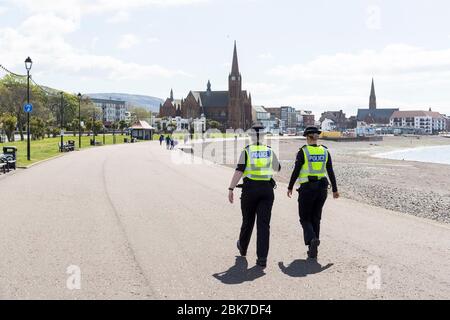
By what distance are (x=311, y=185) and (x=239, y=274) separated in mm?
1742

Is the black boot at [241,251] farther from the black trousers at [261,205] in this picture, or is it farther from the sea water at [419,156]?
the sea water at [419,156]

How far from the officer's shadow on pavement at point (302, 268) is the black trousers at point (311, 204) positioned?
359 mm

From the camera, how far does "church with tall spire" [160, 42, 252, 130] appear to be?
177125 millimetres

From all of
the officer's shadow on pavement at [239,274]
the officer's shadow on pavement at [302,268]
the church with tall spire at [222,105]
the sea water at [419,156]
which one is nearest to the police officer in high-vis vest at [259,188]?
the officer's shadow on pavement at [239,274]

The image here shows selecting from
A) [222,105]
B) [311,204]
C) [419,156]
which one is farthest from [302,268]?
[222,105]

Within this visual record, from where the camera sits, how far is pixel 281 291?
5.51m

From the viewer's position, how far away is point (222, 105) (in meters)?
187

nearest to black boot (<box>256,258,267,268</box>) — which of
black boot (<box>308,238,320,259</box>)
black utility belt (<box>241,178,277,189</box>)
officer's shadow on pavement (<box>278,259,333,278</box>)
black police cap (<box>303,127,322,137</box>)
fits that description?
officer's shadow on pavement (<box>278,259,333,278</box>)

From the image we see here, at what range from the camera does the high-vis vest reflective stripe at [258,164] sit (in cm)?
673

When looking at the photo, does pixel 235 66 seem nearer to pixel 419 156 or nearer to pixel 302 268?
pixel 419 156

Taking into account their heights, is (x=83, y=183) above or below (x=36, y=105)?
below
